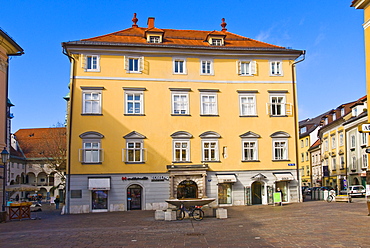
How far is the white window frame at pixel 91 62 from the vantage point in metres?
35.4

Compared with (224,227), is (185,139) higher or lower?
higher

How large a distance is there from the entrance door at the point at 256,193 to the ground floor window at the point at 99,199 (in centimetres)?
1221

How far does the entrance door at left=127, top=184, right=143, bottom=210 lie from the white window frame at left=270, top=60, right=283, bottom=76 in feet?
49.6

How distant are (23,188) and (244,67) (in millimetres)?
22681

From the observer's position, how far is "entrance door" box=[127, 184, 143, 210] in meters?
34.9

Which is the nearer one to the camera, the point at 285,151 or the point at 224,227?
the point at 224,227

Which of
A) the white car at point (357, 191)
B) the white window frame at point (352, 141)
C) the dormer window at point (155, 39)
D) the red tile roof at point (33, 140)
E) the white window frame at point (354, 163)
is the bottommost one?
the white car at point (357, 191)

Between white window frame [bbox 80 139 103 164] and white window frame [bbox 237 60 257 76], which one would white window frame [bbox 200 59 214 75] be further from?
white window frame [bbox 80 139 103 164]

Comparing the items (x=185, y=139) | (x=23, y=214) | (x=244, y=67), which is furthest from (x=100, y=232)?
(x=244, y=67)

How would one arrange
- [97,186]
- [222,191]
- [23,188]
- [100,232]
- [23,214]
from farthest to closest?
1. [23,188]
2. [222,191]
3. [97,186]
4. [23,214]
5. [100,232]

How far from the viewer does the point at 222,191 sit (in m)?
36.2

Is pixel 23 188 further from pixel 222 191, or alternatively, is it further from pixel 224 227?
pixel 224 227

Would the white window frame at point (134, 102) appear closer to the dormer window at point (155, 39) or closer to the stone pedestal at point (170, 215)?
the dormer window at point (155, 39)

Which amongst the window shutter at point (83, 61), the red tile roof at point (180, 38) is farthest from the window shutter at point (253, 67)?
the window shutter at point (83, 61)
